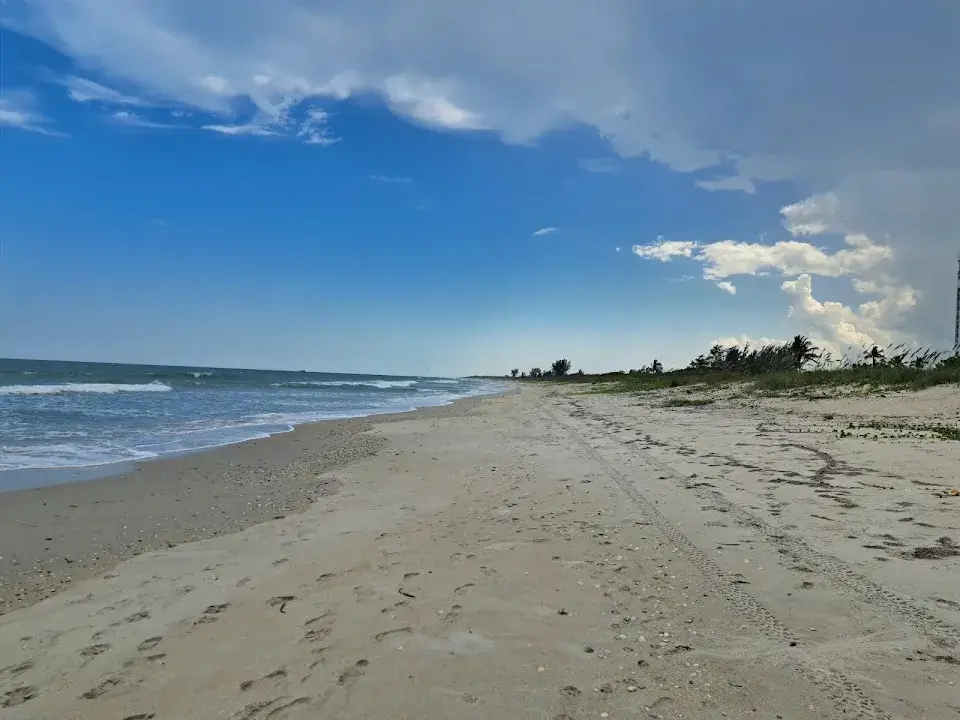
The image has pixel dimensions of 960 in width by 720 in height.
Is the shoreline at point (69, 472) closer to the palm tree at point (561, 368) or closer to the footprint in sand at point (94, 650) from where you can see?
the footprint in sand at point (94, 650)

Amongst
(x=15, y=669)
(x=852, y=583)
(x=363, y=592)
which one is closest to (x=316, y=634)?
(x=363, y=592)

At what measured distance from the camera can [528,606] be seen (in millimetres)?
4262

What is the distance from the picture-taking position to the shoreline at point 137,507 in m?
5.47

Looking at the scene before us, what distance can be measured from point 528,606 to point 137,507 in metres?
6.27

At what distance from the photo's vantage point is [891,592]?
427 cm

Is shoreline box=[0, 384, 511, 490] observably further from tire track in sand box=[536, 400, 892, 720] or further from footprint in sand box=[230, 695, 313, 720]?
tire track in sand box=[536, 400, 892, 720]

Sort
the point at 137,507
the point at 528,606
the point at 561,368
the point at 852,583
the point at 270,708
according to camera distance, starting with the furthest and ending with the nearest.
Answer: the point at 561,368 < the point at 137,507 < the point at 852,583 < the point at 528,606 < the point at 270,708

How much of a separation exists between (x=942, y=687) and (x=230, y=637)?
4.45 m

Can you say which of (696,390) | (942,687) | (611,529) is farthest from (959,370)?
(942,687)

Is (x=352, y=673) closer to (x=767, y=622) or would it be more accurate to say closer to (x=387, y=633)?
(x=387, y=633)

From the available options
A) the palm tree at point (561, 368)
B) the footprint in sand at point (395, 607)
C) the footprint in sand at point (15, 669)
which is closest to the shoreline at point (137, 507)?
the footprint in sand at point (15, 669)

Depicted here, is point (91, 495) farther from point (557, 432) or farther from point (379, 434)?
point (557, 432)

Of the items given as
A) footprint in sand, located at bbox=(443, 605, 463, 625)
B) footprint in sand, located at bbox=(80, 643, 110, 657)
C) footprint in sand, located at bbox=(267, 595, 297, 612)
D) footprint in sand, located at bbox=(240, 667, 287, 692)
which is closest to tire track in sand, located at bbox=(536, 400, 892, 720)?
footprint in sand, located at bbox=(443, 605, 463, 625)

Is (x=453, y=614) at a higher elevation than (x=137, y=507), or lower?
higher
